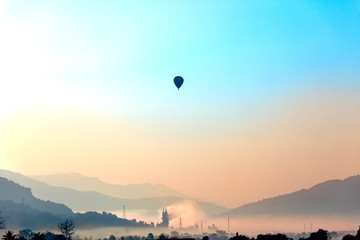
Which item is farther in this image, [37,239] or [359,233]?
[359,233]

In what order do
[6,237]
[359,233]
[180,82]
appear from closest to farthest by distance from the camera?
[6,237]
[180,82]
[359,233]

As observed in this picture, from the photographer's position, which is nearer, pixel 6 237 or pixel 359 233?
pixel 6 237

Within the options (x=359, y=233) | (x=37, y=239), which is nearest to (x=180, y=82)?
(x=37, y=239)

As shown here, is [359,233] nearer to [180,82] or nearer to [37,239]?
[180,82]

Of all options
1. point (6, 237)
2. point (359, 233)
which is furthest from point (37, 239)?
point (359, 233)

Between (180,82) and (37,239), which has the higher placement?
(180,82)

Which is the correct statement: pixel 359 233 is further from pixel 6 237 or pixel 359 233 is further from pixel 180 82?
pixel 6 237

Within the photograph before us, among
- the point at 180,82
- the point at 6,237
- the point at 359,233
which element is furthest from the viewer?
the point at 359,233

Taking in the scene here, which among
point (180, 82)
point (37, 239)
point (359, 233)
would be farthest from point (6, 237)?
point (359, 233)

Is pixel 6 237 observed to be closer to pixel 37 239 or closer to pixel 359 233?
pixel 37 239
